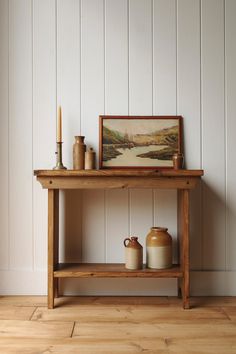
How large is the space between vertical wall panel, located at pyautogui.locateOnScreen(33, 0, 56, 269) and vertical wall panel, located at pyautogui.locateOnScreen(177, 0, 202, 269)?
2.70 ft

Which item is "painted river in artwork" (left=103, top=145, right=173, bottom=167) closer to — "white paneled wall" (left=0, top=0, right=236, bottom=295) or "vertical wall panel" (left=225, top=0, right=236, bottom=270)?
"white paneled wall" (left=0, top=0, right=236, bottom=295)

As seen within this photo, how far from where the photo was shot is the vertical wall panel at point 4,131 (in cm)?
261

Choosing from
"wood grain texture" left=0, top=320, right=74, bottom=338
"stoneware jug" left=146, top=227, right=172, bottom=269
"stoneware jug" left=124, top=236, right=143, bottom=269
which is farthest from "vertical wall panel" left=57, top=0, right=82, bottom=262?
"wood grain texture" left=0, top=320, right=74, bottom=338

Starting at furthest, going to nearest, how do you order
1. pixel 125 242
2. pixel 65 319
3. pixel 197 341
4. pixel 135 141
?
pixel 135 141
pixel 125 242
pixel 65 319
pixel 197 341

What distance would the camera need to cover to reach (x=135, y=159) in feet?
8.47

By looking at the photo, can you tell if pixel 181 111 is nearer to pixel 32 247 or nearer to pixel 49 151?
pixel 49 151

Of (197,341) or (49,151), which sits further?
(49,151)

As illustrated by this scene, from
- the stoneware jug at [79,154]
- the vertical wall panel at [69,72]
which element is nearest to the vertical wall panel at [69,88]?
the vertical wall panel at [69,72]

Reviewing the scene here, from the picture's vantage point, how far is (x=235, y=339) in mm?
1866

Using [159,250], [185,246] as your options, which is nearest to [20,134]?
[159,250]

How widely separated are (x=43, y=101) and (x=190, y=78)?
965mm

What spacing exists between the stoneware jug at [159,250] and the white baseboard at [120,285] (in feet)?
0.92

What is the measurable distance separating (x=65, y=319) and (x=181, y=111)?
4.74ft

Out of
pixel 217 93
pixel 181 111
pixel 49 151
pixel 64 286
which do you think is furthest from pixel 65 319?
pixel 217 93
